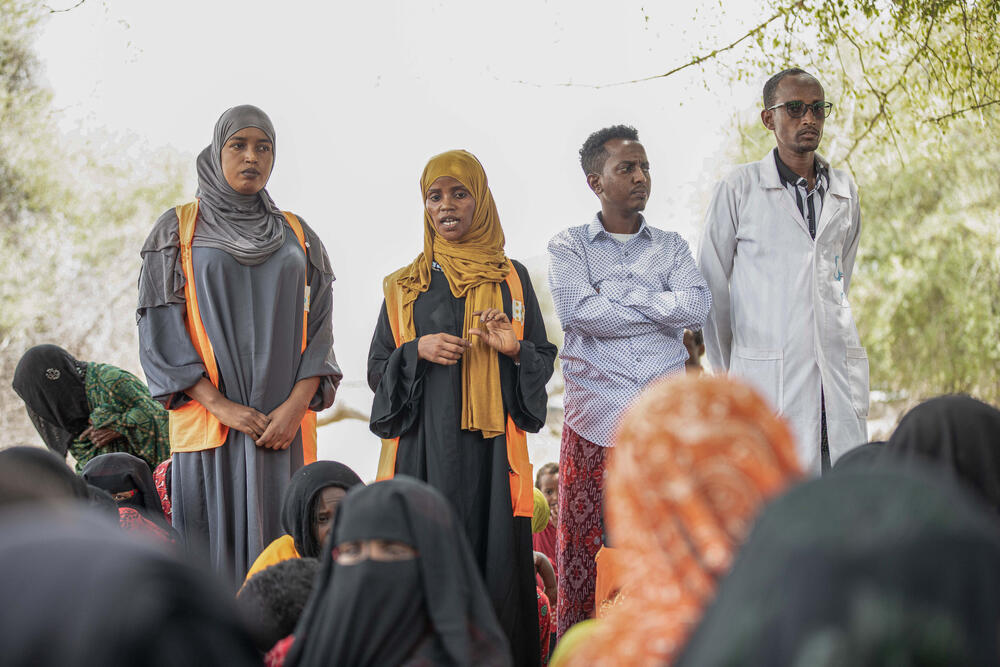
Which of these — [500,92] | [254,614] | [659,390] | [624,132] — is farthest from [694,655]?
[500,92]

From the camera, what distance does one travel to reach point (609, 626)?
1617 mm

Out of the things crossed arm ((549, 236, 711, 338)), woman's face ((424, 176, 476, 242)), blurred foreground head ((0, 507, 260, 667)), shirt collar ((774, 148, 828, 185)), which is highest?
shirt collar ((774, 148, 828, 185))

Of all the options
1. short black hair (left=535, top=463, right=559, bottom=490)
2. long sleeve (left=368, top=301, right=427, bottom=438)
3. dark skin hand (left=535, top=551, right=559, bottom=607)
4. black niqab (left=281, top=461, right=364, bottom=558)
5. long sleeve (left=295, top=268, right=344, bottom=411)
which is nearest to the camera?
black niqab (left=281, top=461, right=364, bottom=558)

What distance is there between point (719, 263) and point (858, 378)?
772 millimetres

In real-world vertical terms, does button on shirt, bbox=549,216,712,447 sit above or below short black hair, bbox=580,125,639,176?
below

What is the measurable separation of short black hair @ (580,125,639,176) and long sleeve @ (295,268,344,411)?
4.23 feet

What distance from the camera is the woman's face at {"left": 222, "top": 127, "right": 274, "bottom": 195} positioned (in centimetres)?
434

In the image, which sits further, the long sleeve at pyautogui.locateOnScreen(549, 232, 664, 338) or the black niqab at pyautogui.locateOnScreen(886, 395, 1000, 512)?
the long sleeve at pyautogui.locateOnScreen(549, 232, 664, 338)

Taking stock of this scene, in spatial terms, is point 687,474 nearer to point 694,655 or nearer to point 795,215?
point 694,655

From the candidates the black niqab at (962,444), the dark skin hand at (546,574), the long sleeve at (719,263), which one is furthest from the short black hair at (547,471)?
the black niqab at (962,444)

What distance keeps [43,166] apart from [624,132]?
23.9ft

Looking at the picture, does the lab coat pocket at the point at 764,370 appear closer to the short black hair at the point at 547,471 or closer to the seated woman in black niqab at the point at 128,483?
the short black hair at the point at 547,471

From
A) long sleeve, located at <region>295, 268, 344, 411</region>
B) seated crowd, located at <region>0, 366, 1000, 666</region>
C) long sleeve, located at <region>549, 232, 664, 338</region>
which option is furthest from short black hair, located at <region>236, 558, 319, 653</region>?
long sleeve, located at <region>549, 232, 664, 338</region>

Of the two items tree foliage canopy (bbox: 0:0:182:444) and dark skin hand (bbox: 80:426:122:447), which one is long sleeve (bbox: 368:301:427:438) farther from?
tree foliage canopy (bbox: 0:0:182:444)
